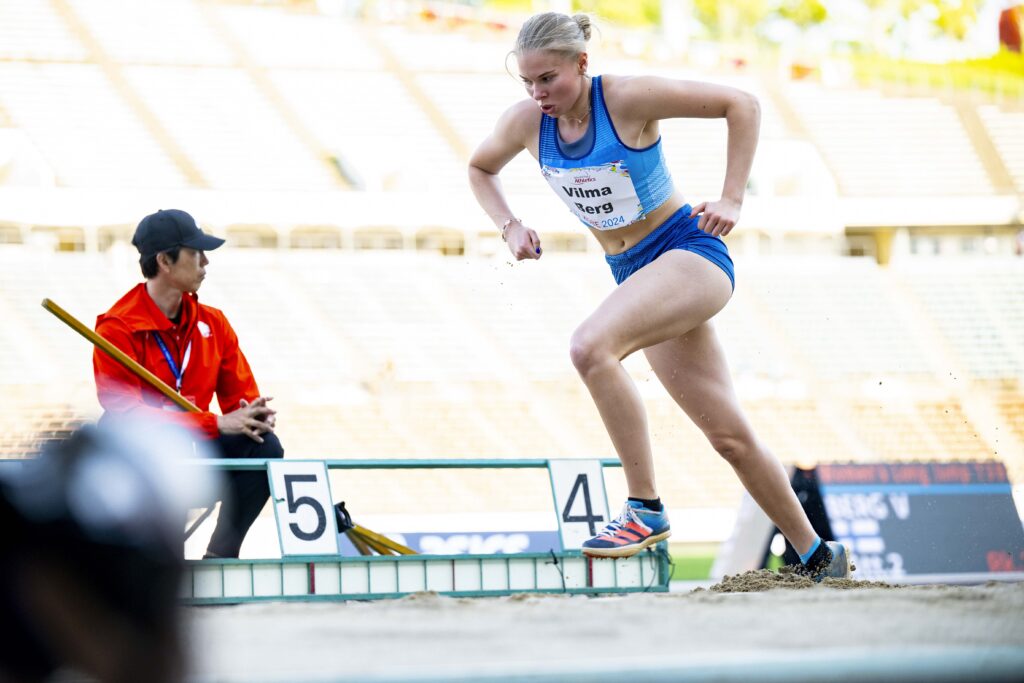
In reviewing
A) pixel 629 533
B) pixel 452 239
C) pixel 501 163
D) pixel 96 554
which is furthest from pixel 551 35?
pixel 452 239

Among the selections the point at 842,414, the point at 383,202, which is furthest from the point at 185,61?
the point at 842,414

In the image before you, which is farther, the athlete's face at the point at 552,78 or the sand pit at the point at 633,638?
the athlete's face at the point at 552,78

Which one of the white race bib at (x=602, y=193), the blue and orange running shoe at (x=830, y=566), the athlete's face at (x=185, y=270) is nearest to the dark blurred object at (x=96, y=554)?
the white race bib at (x=602, y=193)

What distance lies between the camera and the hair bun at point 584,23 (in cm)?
406

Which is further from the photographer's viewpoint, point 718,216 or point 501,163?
point 501,163

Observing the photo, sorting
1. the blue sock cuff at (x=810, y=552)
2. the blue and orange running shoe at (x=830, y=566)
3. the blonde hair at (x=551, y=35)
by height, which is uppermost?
the blonde hair at (x=551, y=35)

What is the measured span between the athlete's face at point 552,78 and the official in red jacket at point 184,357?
74.5 inches

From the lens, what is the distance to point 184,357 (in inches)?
213

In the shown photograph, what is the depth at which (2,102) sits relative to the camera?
A: 2217 centimetres

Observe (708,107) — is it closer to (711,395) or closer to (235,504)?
(711,395)

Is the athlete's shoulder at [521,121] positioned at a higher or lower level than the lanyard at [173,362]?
higher

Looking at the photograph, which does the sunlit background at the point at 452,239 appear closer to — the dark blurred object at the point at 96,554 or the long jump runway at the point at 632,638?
Result: the long jump runway at the point at 632,638

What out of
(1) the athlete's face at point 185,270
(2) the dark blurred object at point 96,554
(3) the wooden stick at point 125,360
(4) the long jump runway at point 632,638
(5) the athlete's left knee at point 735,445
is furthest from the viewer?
(1) the athlete's face at point 185,270

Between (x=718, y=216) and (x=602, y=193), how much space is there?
1.39 feet
